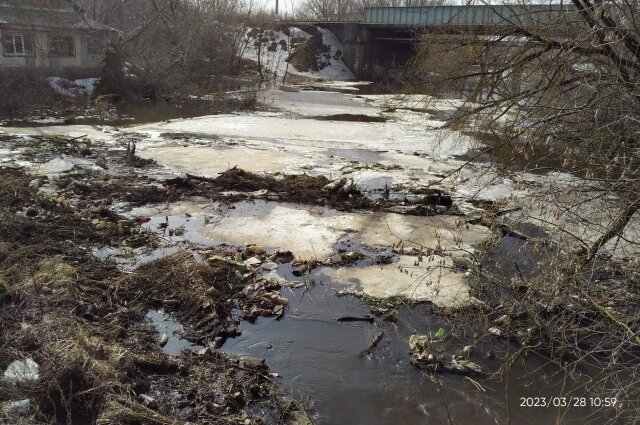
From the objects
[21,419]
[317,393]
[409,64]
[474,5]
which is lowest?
[317,393]

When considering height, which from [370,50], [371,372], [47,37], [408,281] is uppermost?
[370,50]

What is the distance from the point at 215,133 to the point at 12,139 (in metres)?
5.72

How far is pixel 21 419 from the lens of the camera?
11.1 ft

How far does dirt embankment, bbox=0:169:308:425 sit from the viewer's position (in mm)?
3734

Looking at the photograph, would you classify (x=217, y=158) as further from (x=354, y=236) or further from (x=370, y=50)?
(x=370, y=50)

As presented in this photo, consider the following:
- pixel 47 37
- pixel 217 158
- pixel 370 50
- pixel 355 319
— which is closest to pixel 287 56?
pixel 370 50

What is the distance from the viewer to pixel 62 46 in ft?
94.8

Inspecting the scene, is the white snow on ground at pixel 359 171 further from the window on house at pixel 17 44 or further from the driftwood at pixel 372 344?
the window on house at pixel 17 44

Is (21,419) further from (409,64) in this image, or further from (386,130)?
(386,130)

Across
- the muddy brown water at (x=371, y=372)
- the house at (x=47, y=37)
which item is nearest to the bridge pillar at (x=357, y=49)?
the house at (x=47, y=37)

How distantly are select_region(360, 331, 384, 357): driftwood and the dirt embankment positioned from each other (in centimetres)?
106

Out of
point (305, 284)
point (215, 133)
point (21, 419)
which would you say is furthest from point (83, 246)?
point (215, 133)

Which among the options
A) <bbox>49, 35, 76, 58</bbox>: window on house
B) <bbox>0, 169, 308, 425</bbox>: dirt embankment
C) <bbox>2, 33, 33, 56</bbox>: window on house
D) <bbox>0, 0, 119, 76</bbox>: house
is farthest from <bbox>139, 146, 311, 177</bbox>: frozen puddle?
<bbox>49, 35, 76, 58</bbox>: window on house

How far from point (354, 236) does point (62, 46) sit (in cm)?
2821
